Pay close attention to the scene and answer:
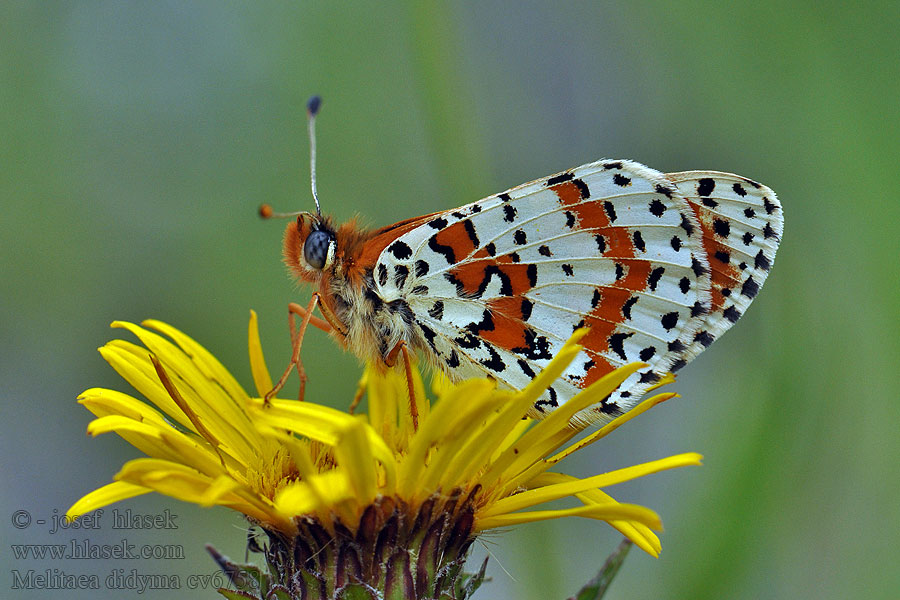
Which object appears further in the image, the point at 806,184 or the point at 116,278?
the point at 116,278

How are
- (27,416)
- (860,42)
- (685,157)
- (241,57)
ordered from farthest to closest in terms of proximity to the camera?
(241,57) < (27,416) < (685,157) < (860,42)

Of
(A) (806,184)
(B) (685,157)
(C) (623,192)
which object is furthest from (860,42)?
(C) (623,192)

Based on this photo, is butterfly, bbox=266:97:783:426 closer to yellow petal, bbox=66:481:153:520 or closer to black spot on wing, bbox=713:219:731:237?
black spot on wing, bbox=713:219:731:237

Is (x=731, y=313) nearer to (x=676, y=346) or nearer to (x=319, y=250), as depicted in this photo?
(x=676, y=346)

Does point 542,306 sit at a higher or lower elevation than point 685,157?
lower

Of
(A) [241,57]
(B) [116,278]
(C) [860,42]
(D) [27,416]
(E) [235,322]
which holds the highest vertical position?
(A) [241,57]

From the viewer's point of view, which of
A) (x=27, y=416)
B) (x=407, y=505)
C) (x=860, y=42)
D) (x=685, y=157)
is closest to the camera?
(x=407, y=505)

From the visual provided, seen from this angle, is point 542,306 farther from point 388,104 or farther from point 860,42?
point 388,104

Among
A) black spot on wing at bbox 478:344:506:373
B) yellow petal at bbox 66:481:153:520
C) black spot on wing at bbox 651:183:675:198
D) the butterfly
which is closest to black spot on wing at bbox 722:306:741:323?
the butterfly
